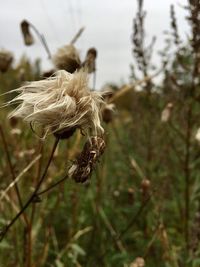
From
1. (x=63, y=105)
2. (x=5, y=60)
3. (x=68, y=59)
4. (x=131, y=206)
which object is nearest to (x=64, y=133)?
(x=63, y=105)

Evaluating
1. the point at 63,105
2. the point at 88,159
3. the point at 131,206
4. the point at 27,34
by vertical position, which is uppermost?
the point at 27,34

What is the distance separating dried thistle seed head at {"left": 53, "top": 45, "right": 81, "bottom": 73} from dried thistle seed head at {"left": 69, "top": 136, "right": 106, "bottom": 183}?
0.38 metres

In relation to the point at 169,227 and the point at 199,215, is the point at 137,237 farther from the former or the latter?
the point at 199,215

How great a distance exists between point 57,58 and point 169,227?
1.02m

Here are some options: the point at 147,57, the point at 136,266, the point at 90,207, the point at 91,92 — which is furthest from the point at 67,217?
the point at 91,92

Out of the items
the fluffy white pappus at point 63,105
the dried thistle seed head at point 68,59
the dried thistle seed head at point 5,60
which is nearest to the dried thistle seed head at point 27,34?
the dried thistle seed head at point 5,60

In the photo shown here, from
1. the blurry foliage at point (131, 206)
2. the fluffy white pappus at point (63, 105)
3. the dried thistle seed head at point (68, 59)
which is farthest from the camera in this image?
the blurry foliage at point (131, 206)

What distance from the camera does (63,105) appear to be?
0.81m

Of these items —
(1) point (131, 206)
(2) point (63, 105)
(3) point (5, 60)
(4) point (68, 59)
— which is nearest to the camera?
(2) point (63, 105)

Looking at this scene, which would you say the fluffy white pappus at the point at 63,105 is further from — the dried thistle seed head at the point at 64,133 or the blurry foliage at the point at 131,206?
the blurry foliage at the point at 131,206

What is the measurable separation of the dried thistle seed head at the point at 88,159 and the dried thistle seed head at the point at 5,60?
721 millimetres

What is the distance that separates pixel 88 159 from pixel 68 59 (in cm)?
43

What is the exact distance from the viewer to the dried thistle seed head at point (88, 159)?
34.0 inches

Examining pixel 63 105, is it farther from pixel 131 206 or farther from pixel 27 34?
pixel 131 206
